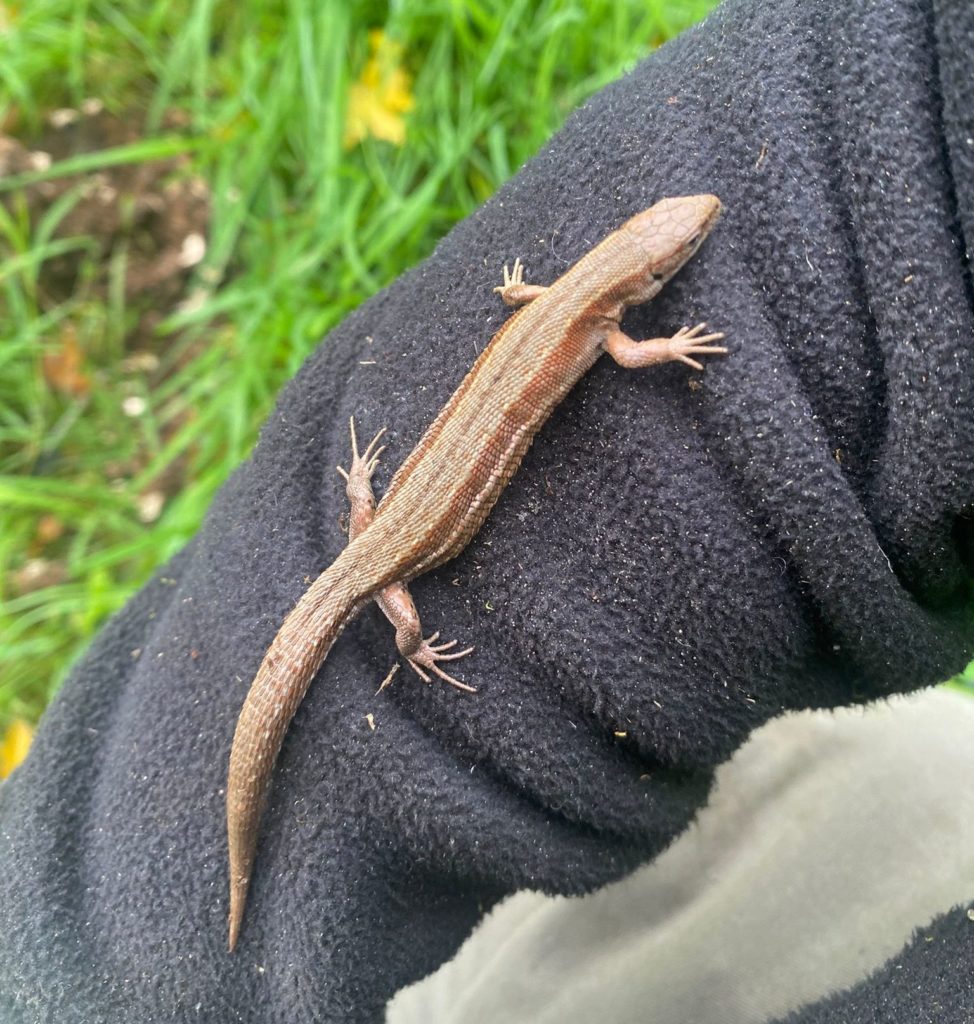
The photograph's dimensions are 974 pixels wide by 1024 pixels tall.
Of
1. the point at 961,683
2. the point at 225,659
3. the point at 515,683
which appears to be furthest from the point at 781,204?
the point at 961,683

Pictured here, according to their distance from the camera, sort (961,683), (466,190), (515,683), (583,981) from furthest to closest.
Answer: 1. (466,190)
2. (961,683)
3. (583,981)
4. (515,683)

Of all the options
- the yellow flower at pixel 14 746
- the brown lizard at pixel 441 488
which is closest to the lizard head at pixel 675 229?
the brown lizard at pixel 441 488

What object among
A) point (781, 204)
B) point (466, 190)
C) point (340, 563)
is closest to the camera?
point (781, 204)

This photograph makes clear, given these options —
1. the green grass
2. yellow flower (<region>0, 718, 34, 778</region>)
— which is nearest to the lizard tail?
the green grass

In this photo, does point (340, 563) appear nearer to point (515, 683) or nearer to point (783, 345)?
point (515, 683)

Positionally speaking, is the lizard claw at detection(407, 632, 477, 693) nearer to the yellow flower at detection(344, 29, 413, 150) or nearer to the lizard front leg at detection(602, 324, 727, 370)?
the lizard front leg at detection(602, 324, 727, 370)

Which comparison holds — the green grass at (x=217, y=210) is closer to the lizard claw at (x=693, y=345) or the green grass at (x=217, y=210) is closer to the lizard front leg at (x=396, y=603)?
the lizard front leg at (x=396, y=603)
